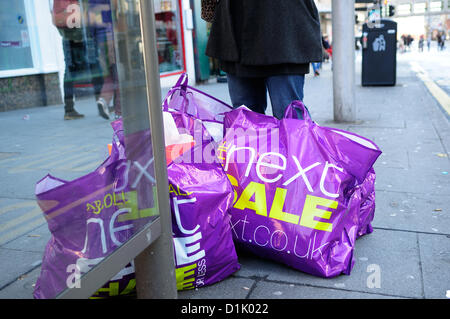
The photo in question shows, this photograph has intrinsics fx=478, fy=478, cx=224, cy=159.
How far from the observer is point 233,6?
2584mm

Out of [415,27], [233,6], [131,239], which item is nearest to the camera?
[131,239]

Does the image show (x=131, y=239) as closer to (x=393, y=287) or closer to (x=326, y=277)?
(x=326, y=277)

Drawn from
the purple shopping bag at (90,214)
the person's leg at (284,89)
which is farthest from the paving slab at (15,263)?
the person's leg at (284,89)

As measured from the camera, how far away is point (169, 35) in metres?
11.6

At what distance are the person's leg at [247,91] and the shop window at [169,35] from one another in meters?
8.73

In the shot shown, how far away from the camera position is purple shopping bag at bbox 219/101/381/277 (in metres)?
1.94

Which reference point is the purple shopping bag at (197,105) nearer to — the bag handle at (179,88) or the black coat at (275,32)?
the bag handle at (179,88)

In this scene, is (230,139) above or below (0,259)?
above

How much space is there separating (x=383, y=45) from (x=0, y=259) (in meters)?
9.44

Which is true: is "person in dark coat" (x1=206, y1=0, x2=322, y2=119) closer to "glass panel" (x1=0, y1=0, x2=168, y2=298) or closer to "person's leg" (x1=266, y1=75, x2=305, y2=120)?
"person's leg" (x1=266, y1=75, x2=305, y2=120)
